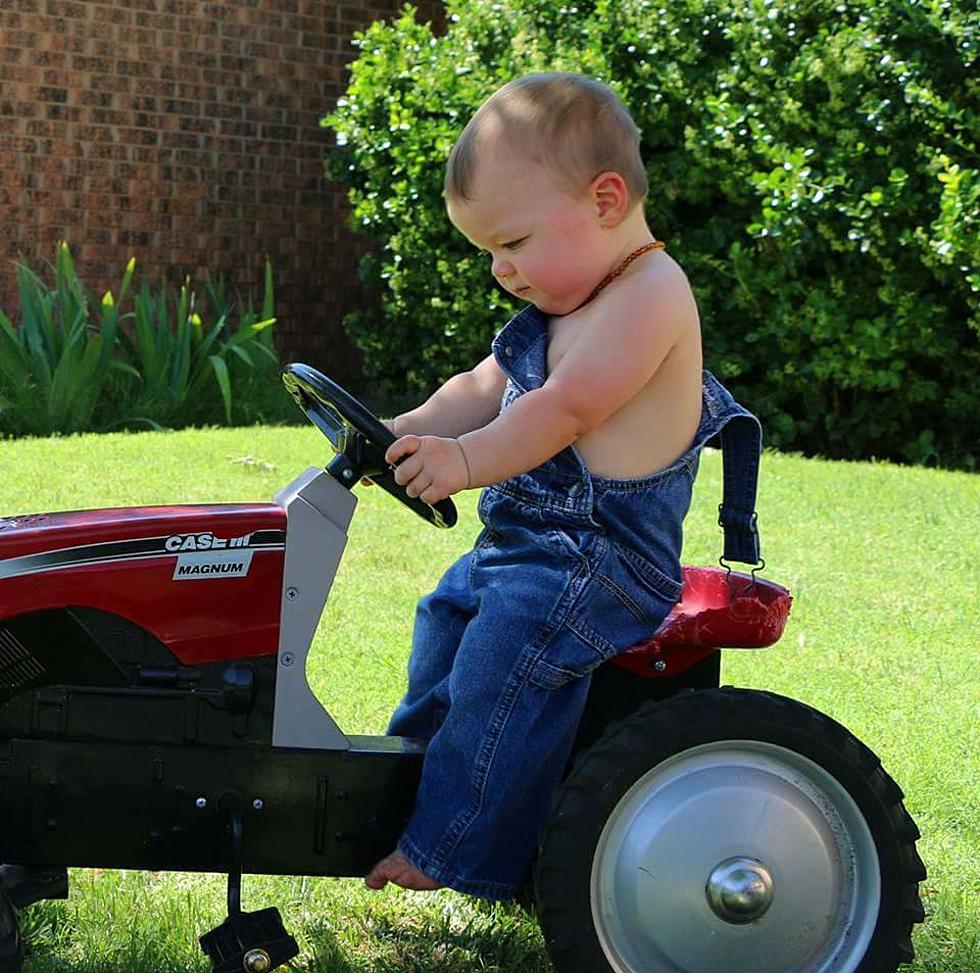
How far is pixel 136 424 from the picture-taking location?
8.95 m

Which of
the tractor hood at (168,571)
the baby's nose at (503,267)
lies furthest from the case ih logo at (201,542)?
the baby's nose at (503,267)

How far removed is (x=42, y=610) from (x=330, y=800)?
0.55 meters

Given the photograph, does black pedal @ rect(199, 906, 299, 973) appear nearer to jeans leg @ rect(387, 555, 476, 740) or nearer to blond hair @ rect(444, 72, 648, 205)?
jeans leg @ rect(387, 555, 476, 740)

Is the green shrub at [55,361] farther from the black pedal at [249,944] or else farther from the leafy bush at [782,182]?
the black pedal at [249,944]

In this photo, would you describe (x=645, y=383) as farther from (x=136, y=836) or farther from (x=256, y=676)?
Result: (x=136, y=836)

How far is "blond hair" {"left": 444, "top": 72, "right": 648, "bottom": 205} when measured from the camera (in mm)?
2623

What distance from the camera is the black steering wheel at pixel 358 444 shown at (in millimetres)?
2545

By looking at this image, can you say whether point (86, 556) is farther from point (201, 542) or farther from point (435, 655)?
point (435, 655)

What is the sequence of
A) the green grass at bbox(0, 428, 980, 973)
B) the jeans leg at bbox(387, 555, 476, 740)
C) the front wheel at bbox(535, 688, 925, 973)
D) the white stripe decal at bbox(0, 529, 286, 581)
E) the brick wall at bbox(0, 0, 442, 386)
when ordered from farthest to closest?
the brick wall at bbox(0, 0, 442, 386), the green grass at bbox(0, 428, 980, 973), the jeans leg at bbox(387, 555, 476, 740), the front wheel at bbox(535, 688, 925, 973), the white stripe decal at bbox(0, 529, 286, 581)

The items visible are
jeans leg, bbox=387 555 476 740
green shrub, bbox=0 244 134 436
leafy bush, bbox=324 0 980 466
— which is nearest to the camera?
jeans leg, bbox=387 555 476 740

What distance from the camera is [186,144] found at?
11.1 m

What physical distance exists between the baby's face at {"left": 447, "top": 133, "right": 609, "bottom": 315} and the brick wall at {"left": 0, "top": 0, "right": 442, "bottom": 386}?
8.24 meters

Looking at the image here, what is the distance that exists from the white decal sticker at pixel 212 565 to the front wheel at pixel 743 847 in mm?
614

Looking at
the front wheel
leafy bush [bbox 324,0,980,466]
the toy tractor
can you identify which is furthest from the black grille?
leafy bush [bbox 324,0,980,466]
